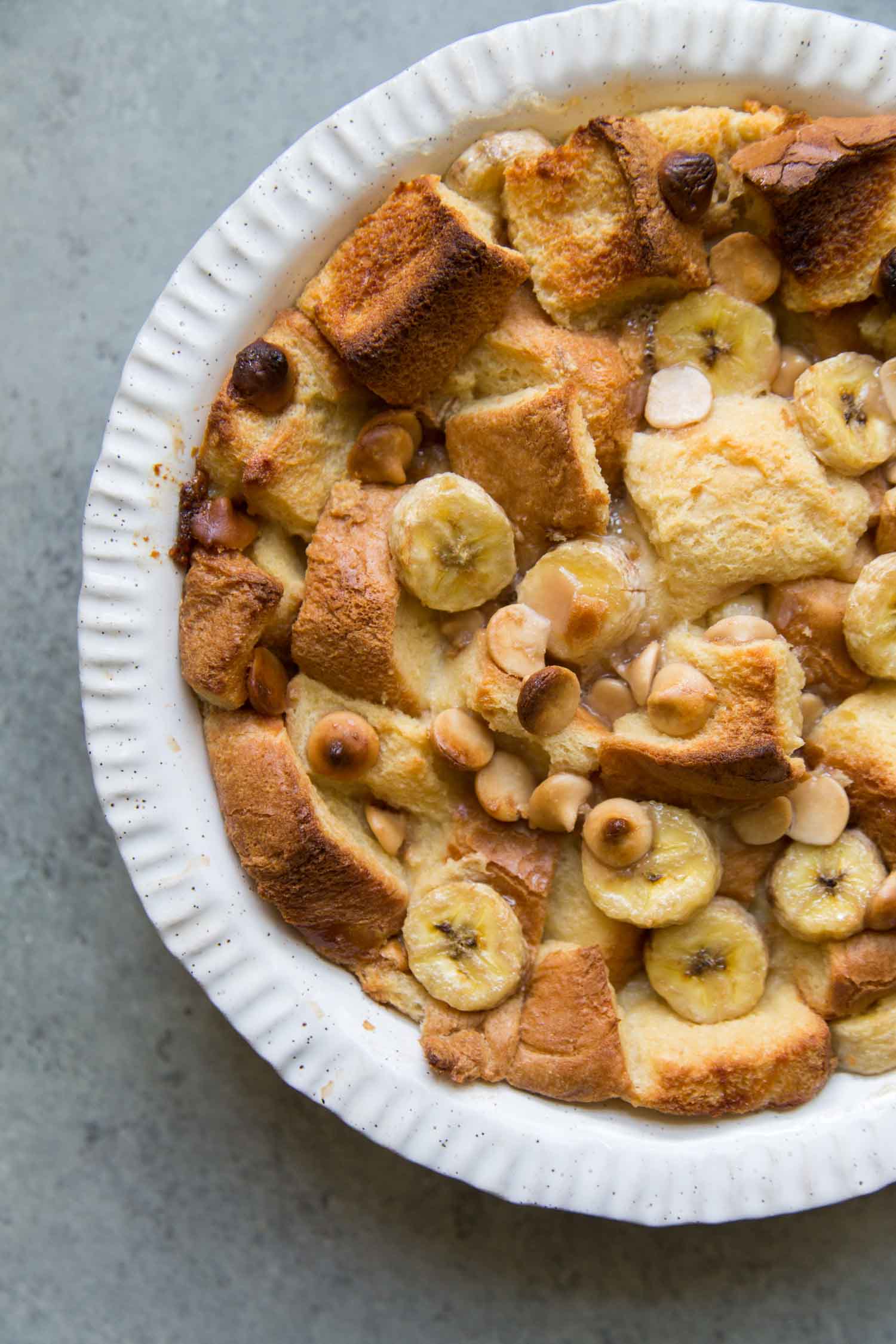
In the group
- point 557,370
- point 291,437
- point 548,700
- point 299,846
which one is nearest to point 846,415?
point 557,370

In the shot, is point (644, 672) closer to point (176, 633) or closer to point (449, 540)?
point (449, 540)

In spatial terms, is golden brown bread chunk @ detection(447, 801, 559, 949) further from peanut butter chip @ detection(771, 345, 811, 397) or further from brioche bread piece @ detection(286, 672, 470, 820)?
peanut butter chip @ detection(771, 345, 811, 397)

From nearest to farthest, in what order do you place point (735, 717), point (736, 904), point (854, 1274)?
point (735, 717), point (736, 904), point (854, 1274)

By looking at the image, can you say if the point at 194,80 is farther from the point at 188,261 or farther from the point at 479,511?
the point at 479,511

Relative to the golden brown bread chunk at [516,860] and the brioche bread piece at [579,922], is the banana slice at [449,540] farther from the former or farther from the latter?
the brioche bread piece at [579,922]

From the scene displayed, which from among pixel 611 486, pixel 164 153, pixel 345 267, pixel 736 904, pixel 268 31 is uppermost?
pixel 268 31

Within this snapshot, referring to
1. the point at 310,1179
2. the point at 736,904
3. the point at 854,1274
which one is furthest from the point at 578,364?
the point at 854,1274

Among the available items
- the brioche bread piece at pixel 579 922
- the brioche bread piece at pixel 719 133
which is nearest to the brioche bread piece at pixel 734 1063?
the brioche bread piece at pixel 579 922
